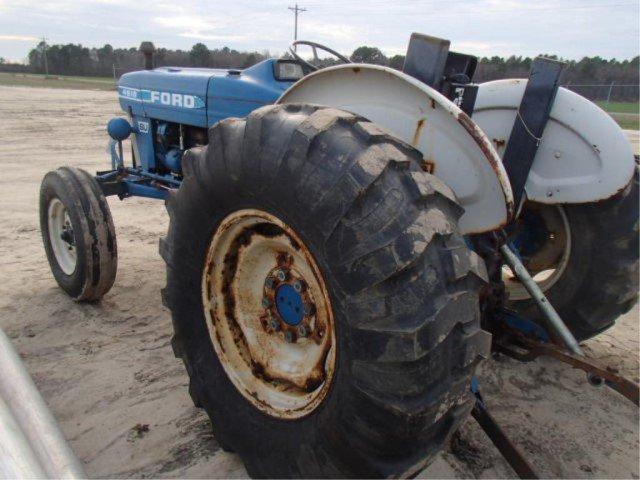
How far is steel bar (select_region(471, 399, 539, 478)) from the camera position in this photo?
198cm

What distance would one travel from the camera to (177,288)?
A: 2.10 m

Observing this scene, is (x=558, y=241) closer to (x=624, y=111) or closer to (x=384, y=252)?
(x=384, y=252)

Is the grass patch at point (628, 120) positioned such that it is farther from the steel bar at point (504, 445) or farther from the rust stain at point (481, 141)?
the rust stain at point (481, 141)

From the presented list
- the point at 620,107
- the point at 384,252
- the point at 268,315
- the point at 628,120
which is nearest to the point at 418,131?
the point at 384,252

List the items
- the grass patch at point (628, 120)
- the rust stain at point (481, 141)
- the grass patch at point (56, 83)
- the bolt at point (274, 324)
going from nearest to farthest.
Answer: the rust stain at point (481, 141)
the bolt at point (274, 324)
the grass patch at point (628, 120)
the grass patch at point (56, 83)

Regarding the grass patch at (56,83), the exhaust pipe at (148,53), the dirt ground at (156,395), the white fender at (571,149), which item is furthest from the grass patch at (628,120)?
the grass patch at (56,83)

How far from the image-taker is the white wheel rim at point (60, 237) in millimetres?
3600

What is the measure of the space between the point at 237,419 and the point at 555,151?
68.3 inches

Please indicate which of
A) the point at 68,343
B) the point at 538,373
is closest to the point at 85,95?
the point at 68,343

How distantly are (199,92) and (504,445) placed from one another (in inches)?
106

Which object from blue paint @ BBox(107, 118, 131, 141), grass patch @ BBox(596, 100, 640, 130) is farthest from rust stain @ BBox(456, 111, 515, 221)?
grass patch @ BBox(596, 100, 640, 130)

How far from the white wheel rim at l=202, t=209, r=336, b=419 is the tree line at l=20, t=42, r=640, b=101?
377cm

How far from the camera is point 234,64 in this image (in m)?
19.3

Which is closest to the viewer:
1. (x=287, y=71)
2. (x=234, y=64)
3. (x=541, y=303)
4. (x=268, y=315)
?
(x=268, y=315)
